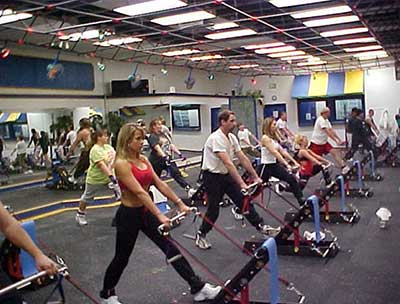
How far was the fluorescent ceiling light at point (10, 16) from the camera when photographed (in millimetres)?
7785

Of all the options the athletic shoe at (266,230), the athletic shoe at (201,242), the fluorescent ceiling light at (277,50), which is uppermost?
the fluorescent ceiling light at (277,50)

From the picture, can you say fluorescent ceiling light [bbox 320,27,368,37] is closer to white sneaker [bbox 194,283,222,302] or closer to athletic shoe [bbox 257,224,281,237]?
athletic shoe [bbox 257,224,281,237]

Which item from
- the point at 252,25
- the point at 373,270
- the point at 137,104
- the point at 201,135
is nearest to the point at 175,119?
the point at 201,135

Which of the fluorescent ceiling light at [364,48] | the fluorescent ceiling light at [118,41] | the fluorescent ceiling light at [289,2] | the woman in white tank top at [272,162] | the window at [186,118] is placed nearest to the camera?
the woman in white tank top at [272,162]

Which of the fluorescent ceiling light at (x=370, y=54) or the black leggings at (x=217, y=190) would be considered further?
the fluorescent ceiling light at (x=370, y=54)

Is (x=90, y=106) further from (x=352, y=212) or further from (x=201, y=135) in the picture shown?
(x=352, y=212)

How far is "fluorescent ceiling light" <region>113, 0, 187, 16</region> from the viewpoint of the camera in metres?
7.55

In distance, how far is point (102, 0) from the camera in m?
7.49

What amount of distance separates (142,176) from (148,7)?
16.5 ft

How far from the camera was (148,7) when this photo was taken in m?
7.85

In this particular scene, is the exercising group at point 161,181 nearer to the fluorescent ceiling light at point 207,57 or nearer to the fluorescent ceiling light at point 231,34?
the fluorescent ceiling light at point 231,34

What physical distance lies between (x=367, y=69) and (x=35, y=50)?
39.6ft

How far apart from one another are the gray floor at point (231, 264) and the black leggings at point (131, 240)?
0.42 metres

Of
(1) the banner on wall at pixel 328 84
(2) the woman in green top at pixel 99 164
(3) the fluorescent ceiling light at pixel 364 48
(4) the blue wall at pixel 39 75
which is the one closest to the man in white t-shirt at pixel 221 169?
(2) the woman in green top at pixel 99 164
